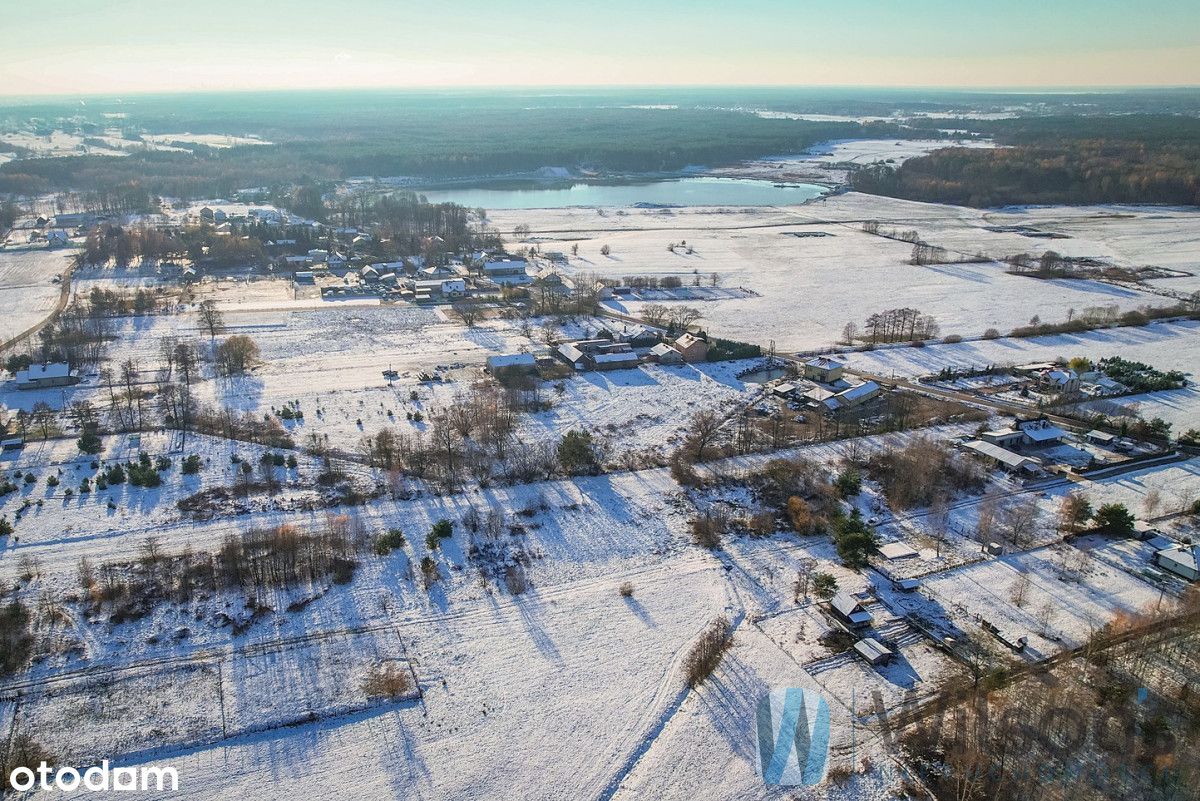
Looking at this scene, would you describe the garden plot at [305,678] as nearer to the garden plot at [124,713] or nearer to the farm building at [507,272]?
the garden plot at [124,713]

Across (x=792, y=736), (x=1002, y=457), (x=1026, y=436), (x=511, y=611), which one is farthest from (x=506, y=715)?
(x=1026, y=436)

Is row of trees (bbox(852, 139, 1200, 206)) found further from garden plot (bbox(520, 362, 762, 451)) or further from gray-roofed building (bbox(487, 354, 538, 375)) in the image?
gray-roofed building (bbox(487, 354, 538, 375))

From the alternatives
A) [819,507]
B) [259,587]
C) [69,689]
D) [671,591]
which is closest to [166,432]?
[259,587]

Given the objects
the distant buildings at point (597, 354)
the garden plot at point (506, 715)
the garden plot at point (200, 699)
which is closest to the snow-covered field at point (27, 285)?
the distant buildings at point (597, 354)

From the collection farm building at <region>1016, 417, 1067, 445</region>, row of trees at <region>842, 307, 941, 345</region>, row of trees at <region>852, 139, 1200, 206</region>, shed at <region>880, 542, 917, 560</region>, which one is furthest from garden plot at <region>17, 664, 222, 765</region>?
row of trees at <region>852, 139, 1200, 206</region>

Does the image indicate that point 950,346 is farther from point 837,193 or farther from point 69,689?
point 837,193

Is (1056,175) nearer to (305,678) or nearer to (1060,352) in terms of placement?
(1060,352)

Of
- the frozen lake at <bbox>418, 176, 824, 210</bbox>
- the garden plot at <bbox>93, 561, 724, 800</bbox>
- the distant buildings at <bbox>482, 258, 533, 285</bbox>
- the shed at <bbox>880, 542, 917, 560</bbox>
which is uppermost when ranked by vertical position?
the frozen lake at <bbox>418, 176, 824, 210</bbox>
